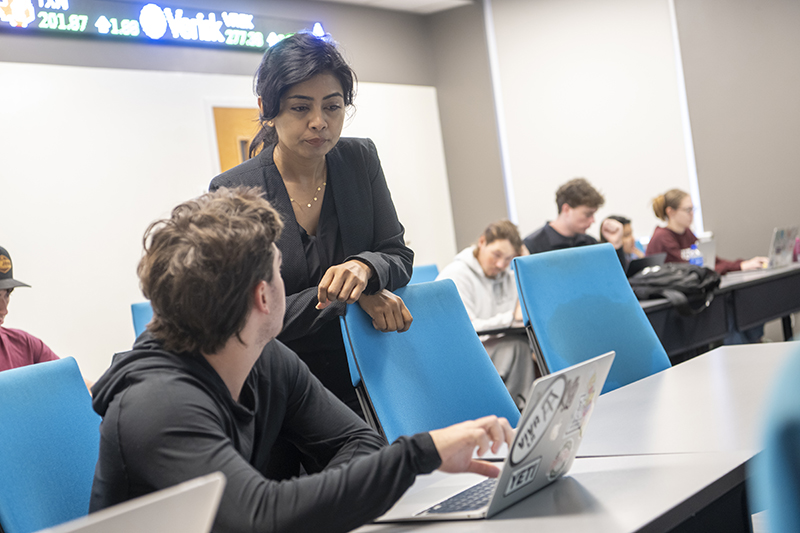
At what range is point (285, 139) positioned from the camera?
161 cm

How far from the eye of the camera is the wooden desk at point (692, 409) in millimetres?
1153

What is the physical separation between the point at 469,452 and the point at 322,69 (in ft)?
3.13

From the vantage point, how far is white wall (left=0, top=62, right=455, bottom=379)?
160 inches

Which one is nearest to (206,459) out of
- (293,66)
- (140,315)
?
(293,66)

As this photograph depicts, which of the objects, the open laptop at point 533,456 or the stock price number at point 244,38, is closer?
the open laptop at point 533,456

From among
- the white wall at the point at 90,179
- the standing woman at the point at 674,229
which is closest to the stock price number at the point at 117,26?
the white wall at the point at 90,179

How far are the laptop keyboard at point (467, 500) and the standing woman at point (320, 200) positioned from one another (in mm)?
526

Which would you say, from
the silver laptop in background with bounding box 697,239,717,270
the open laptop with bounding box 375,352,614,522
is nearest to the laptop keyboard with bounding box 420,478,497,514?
the open laptop with bounding box 375,352,614,522

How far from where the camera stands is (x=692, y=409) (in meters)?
1.37

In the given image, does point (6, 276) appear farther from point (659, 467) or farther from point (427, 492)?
point (659, 467)

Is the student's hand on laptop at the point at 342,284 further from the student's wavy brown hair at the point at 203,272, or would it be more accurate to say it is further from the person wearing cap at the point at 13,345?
the person wearing cap at the point at 13,345

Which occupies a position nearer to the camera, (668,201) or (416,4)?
(668,201)

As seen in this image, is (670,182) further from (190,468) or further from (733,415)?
(190,468)

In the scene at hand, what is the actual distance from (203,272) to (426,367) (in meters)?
0.70
